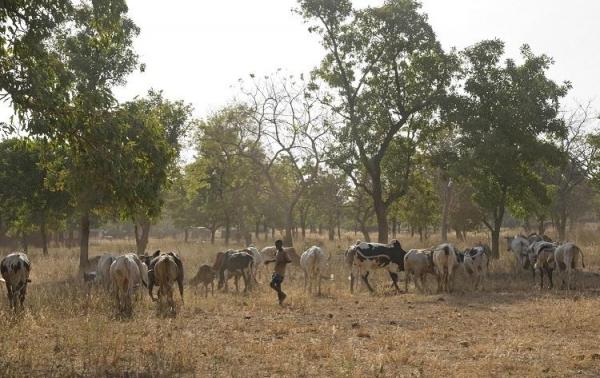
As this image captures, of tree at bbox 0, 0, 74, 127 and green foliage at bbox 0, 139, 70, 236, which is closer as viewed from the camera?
tree at bbox 0, 0, 74, 127

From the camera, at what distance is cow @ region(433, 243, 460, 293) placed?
19859 millimetres

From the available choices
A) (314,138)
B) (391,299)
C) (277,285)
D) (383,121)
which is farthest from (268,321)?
(314,138)

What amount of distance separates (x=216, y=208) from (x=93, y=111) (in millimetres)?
40999

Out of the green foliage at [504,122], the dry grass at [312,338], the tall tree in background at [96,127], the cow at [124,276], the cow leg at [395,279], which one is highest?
the green foliage at [504,122]

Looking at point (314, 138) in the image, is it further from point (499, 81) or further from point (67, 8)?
point (67, 8)

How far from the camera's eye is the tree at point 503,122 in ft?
88.3

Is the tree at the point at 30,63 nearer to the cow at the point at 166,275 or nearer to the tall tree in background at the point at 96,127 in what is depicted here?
the tall tree in background at the point at 96,127

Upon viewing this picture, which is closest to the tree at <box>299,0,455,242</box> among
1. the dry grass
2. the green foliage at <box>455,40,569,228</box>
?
the green foliage at <box>455,40,569,228</box>

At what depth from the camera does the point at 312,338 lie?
38.3ft

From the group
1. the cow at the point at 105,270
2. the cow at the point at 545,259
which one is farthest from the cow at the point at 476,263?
the cow at the point at 105,270

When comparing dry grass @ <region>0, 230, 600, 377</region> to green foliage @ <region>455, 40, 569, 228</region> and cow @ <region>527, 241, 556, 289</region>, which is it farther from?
green foliage @ <region>455, 40, 569, 228</region>

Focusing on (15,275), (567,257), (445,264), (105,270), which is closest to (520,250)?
(567,257)

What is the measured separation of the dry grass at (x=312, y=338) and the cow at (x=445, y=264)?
198 centimetres

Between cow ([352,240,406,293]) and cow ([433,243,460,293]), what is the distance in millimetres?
2039
